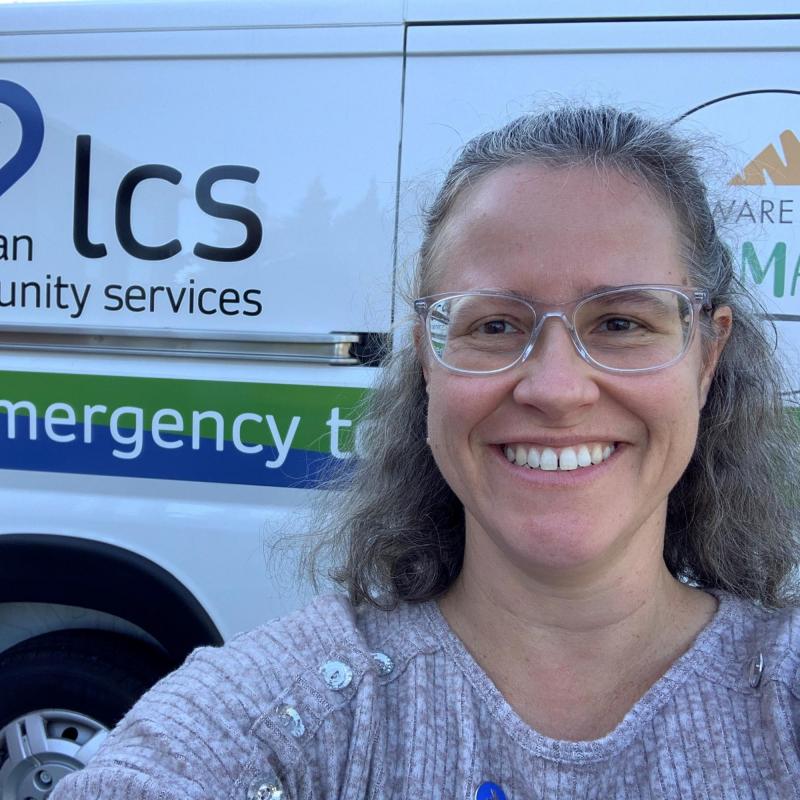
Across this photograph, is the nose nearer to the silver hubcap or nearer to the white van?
the white van

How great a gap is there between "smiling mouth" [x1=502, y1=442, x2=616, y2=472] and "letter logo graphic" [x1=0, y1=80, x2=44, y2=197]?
1.91 m

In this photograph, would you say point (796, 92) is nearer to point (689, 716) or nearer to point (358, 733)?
point (689, 716)

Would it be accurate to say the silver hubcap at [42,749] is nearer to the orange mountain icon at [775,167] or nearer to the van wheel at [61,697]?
the van wheel at [61,697]

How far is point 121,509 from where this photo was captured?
2.48m

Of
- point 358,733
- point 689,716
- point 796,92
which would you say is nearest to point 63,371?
point 358,733

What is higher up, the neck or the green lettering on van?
the green lettering on van

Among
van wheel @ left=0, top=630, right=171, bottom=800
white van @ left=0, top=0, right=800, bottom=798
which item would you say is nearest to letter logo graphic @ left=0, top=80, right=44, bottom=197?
white van @ left=0, top=0, right=800, bottom=798

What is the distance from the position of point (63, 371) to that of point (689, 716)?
1983 millimetres

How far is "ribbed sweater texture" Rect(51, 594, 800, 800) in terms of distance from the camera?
40.3 inches

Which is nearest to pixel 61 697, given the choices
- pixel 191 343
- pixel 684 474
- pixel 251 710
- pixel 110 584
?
pixel 110 584

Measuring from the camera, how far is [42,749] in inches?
Answer: 103

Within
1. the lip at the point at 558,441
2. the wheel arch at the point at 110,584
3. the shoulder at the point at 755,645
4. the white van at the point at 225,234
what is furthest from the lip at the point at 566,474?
the wheel arch at the point at 110,584

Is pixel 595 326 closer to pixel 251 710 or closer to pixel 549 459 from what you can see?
pixel 549 459

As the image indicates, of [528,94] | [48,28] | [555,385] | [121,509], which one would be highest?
[48,28]
